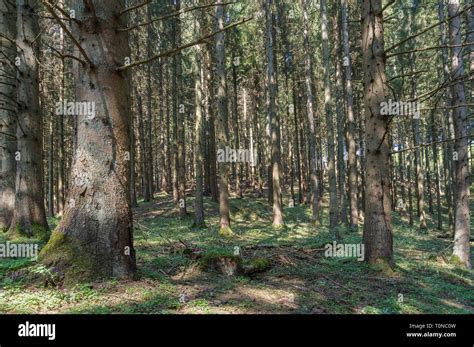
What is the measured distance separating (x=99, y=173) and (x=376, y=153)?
5.84 m

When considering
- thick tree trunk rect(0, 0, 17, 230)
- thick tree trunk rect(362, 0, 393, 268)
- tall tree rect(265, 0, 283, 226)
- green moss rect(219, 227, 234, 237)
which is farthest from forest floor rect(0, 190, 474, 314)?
tall tree rect(265, 0, 283, 226)

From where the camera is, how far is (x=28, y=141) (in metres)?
8.38

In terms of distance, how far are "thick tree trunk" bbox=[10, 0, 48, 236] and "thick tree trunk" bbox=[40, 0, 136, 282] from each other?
396 cm

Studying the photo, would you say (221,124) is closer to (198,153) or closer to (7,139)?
(198,153)

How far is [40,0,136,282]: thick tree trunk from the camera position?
4746 millimetres

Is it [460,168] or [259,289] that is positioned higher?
[460,168]

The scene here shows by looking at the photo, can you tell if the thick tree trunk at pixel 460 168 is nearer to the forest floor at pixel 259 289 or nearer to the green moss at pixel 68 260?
the forest floor at pixel 259 289

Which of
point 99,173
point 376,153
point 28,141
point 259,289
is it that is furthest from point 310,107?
point 99,173

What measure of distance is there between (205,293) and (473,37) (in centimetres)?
1397

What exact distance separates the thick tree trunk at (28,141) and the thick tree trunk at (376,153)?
787cm

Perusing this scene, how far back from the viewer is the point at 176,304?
4215 mm

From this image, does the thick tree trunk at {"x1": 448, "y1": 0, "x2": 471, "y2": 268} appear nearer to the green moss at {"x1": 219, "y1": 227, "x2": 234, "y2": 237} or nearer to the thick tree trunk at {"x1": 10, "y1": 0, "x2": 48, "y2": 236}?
the green moss at {"x1": 219, "y1": 227, "x2": 234, "y2": 237}
